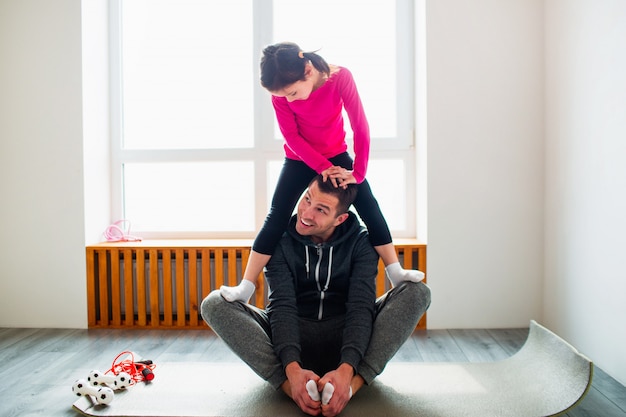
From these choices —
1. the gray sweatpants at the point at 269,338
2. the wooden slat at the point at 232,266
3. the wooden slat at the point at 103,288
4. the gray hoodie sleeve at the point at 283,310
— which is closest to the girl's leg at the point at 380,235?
the gray sweatpants at the point at 269,338

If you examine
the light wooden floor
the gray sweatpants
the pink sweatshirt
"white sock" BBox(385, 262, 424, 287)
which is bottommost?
the light wooden floor

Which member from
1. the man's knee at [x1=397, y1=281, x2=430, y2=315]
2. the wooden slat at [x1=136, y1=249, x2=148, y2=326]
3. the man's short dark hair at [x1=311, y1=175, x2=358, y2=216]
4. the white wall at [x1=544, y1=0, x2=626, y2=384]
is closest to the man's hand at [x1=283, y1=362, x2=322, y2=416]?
the man's knee at [x1=397, y1=281, x2=430, y2=315]

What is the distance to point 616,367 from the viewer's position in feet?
6.80

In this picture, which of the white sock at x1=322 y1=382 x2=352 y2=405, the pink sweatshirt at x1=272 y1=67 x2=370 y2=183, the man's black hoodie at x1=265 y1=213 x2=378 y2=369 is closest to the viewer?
the white sock at x1=322 y1=382 x2=352 y2=405

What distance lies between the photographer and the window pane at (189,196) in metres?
3.41

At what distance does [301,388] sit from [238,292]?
1.42ft

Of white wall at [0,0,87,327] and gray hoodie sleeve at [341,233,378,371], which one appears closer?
gray hoodie sleeve at [341,233,378,371]

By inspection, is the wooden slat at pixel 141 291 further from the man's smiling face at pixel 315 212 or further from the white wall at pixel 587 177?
the white wall at pixel 587 177

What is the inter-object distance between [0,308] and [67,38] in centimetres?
169

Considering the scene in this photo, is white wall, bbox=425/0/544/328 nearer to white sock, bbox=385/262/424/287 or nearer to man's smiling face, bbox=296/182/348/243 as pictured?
white sock, bbox=385/262/424/287

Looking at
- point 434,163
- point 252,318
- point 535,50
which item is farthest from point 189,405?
point 535,50

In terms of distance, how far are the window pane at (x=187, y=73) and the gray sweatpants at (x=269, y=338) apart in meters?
1.85

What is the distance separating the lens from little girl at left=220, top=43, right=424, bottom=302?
177cm

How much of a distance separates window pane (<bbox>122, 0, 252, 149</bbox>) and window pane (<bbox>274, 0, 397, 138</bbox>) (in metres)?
0.31
